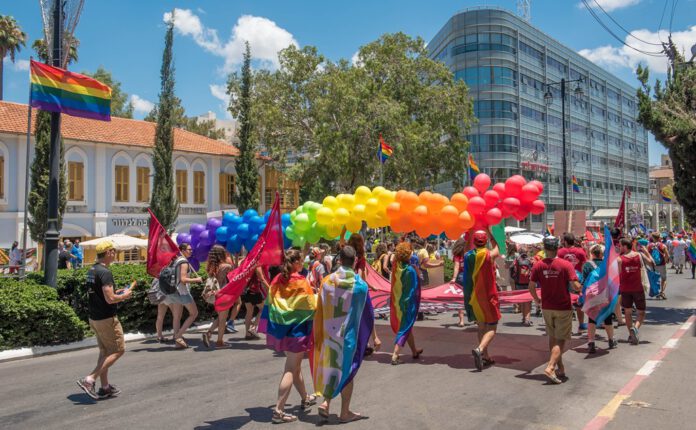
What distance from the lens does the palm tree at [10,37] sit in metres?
44.2

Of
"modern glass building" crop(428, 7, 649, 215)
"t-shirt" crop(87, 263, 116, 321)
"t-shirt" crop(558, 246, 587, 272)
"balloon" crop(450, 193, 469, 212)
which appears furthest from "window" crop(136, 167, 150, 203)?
"modern glass building" crop(428, 7, 649, 215)

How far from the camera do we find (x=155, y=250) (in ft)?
32.2

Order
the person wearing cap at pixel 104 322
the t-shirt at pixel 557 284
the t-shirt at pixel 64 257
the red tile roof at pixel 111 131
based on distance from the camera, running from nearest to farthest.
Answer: the person wearing cap at pixel 104 322 < the t-shirt at pixel 557 284 < the t-shirt at pixel 64 257 < the red tile roof at pixel 111 131

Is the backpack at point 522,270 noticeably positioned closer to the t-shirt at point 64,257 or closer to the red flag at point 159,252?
the red flag at point 159,252

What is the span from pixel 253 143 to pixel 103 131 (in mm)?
8520

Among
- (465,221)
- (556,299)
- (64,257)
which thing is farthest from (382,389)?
(64,257)

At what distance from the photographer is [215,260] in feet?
32.9

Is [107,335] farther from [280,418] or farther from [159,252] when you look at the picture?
[159,252]

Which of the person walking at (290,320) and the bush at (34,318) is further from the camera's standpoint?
the bush at (34,318)

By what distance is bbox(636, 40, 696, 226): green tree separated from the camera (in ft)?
40.5

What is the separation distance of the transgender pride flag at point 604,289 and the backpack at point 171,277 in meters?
6.65

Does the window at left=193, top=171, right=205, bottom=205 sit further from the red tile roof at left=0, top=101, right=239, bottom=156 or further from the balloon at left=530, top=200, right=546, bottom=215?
the balloon at left=530, top=200, right=546, bottom=215

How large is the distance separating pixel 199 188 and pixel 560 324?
31.8 m

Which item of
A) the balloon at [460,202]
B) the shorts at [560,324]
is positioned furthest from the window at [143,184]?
the shorts at [560,324]
